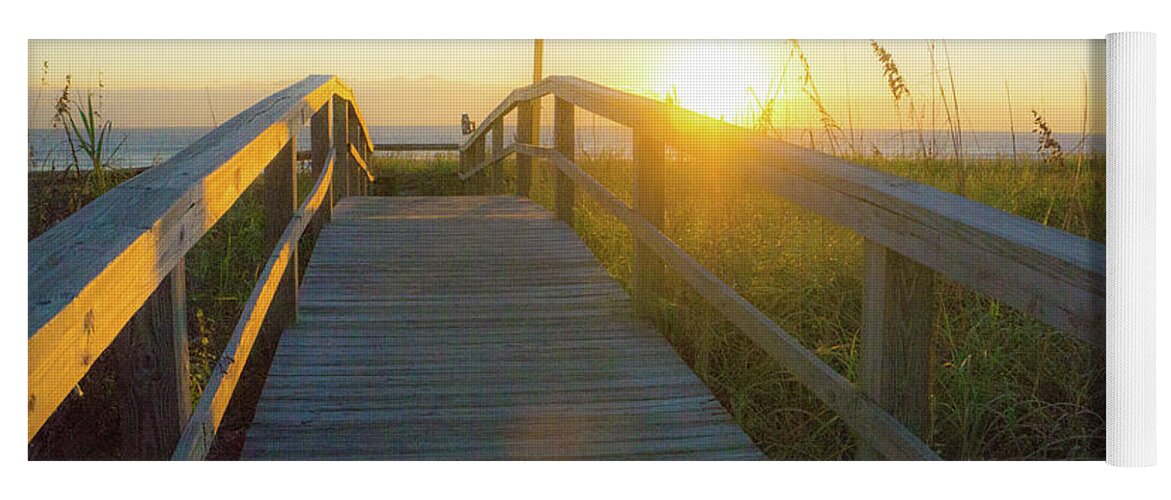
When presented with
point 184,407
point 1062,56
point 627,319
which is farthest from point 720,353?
point 184,407

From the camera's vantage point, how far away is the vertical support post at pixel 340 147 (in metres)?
4.50

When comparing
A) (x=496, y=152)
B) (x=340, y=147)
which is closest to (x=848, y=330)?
(x=340, y=147)

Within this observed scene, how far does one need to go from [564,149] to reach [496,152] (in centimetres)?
157

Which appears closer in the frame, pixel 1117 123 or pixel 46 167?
pixel 1117 123

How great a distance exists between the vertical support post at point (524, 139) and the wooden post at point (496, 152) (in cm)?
40

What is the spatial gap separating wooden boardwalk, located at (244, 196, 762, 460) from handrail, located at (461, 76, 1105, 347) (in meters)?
0.56

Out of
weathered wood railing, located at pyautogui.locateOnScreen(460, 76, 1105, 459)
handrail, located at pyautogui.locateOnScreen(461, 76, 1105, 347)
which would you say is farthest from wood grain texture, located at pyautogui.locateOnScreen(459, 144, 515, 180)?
handrail, located at pyautogui.locateOnScreen(461, 76, 1105, 347)

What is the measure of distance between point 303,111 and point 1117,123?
2020 millimetres

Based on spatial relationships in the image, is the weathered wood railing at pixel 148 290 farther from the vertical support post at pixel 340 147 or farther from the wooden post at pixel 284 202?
the vertical support post at pixel 340 147

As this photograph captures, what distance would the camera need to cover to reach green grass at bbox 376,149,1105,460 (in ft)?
8.02

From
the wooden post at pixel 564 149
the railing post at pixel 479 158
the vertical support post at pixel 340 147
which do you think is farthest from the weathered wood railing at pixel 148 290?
the railing post at pixel 479 158

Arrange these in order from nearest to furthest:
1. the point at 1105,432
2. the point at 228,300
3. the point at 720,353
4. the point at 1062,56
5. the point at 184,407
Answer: the point at 184,407 → the point at 1105,432 → the point at 1062,56 → the point at 720,353 → the point at 228,300
